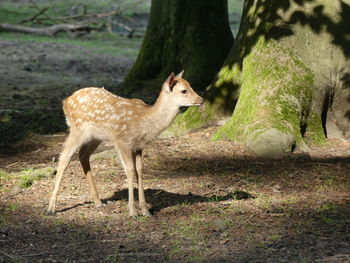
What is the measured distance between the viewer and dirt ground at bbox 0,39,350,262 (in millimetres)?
5266

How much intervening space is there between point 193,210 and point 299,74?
2.77 metres

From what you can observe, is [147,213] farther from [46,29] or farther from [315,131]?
[46,29]

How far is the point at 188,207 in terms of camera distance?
20.9 feet

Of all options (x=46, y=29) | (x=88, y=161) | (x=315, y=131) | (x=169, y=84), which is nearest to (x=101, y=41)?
(x=46, y=29)

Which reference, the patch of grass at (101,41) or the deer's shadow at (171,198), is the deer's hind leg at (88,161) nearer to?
the deer's shadow at (171,198)

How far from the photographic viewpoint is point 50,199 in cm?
638

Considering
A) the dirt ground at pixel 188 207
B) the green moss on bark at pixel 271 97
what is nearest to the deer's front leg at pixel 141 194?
the dirt ground at pixel 188 207

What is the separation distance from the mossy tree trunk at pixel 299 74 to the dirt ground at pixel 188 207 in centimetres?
35

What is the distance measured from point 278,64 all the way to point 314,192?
2.17 m

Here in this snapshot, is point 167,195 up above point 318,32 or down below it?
below

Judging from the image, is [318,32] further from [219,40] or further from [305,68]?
[219,40]

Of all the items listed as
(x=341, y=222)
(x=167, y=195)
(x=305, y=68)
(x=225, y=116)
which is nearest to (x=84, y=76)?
(x=225, y=116)

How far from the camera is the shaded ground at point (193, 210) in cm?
526

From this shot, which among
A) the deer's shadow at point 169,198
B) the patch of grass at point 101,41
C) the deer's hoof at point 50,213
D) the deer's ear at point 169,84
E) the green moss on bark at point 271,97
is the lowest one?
the patch of grass at point 101,41
